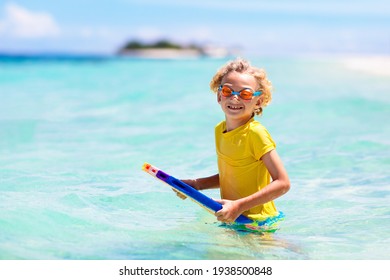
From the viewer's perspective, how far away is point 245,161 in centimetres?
375

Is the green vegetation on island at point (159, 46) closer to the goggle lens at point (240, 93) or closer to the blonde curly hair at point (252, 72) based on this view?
the blonde curly hair at point (252, 72)

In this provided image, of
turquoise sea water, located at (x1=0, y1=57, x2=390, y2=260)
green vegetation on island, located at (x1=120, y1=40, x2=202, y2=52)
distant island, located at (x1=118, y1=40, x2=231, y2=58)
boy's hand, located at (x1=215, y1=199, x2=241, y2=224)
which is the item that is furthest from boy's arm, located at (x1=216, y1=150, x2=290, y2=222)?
green vegetation on island, located at (x1=120, y1=40, x2=202, y2=52)

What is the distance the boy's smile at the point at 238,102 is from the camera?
372cm

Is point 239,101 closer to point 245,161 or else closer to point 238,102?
point 238,102

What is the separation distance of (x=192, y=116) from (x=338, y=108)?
2.78m

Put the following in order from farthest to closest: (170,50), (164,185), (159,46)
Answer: (159,46)
(170,50)
(164,185)

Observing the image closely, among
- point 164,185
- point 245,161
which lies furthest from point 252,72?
point 164,185

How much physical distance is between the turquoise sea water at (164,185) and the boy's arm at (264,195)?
213 mm

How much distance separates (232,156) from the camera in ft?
12.4

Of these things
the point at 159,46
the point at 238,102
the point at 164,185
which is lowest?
the point at 238,102

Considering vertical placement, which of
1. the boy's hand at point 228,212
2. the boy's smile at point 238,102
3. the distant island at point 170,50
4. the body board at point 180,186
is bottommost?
the boy's hand at point 228,212

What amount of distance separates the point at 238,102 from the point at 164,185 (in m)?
1.87

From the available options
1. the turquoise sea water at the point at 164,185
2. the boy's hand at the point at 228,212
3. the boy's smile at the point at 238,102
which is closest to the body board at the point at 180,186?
A: the boy's hand at the point at 228,212
